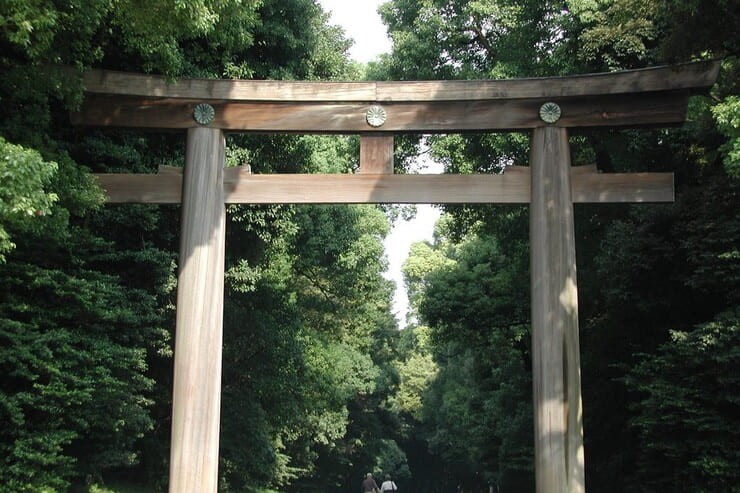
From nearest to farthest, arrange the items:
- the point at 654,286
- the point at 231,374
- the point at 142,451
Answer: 1. the point at 654,286
2. the point at 142,451
3. the point at 231,374

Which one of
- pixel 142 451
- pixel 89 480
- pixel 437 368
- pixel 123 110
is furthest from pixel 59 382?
pixel 437 368

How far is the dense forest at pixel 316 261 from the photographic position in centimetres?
907

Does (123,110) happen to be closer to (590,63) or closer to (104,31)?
(104,31)

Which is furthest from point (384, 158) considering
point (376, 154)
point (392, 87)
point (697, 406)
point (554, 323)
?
point (697, 406)

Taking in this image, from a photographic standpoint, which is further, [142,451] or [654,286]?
[142,451]

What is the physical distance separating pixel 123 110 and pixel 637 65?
31.0 feet

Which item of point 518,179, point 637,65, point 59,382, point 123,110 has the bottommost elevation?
point 59,382

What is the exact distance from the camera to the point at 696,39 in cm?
1060

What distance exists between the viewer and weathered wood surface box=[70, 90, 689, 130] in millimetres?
9766

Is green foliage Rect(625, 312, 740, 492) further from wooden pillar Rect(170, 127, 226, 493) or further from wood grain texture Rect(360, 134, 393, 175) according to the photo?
wooden pillar Rect(170, 127, 226, 493)

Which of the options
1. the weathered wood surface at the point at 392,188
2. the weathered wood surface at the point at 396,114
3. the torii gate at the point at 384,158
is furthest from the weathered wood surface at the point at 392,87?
the weathered wood surface at the point at 392,188

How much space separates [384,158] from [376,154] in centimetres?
10

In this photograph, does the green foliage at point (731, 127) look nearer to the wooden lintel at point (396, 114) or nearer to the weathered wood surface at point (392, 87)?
the weathered wood surface at point (392, 87)

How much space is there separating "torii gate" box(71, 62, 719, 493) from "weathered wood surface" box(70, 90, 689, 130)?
0.01 metres
